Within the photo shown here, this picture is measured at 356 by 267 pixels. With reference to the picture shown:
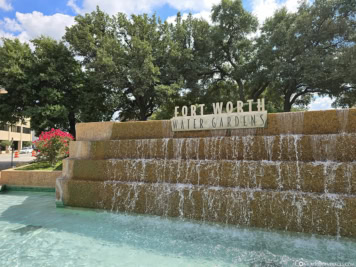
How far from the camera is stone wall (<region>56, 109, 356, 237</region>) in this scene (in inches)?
237

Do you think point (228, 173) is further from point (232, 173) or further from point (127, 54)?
point (127, 54)

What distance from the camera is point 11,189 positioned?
482 inches

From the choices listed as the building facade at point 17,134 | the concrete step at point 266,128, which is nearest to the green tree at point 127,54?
the concrete step at point 266,128

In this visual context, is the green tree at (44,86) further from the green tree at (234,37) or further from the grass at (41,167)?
the green tree at (234,37)

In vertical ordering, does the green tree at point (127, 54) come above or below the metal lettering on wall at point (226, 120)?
above

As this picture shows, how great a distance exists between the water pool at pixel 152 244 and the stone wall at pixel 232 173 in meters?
0.47

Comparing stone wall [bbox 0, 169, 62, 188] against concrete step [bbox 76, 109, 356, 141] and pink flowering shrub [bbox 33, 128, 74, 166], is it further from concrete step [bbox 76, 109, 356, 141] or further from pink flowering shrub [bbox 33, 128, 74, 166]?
concrete step [bbox 76, 109, 356, 141]

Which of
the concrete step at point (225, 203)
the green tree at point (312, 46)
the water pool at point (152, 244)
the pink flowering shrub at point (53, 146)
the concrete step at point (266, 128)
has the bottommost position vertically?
the water pool at point (152, 244)

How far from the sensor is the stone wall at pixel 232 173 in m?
6.02

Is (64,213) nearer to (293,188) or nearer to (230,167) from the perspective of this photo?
(230,167)

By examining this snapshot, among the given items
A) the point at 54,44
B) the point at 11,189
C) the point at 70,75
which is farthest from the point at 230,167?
the point at 54,44

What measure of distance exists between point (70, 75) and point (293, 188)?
21427 mm

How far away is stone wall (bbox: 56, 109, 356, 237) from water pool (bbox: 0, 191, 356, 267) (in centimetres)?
47

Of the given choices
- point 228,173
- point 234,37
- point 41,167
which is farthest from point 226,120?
point 234,37
